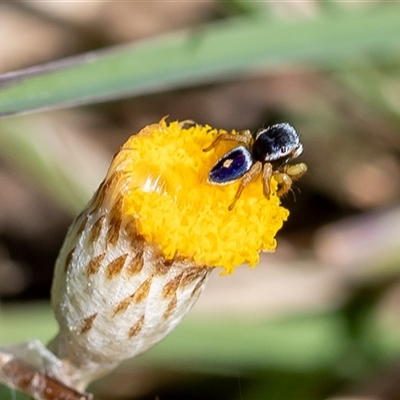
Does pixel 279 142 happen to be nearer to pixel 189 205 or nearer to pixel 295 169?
pixel 295 169

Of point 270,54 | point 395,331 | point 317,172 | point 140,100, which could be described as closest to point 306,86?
point 317,172

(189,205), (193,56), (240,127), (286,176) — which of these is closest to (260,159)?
(286,176)

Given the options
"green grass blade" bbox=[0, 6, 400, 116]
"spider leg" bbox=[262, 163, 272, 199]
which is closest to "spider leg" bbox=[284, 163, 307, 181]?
"spider leg" bbox=[262, 163, 272, 199]

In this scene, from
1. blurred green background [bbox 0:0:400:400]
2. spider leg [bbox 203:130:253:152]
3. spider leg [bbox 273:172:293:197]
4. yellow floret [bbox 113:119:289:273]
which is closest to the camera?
yellow floret [bbox 113:119:289:273]

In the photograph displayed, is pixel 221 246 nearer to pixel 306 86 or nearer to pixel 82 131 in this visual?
pixel 82 131

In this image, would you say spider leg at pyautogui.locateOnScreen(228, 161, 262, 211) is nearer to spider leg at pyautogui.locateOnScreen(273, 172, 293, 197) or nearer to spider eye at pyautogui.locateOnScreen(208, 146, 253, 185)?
spider eye at pyautogui.locateOnScreen(208, 146, 253, 185)

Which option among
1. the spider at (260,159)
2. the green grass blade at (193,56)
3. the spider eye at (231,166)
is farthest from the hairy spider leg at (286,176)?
the green grass blade at (193,56)

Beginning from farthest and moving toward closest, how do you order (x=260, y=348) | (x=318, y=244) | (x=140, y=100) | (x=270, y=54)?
1. (x=140, y=100)
2. (x=318, y=244)
3. (x=260, y=348)
4. (x=270, y=54)
